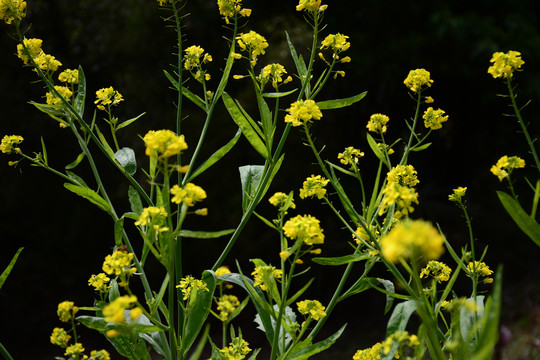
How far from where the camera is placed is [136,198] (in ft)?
5.40

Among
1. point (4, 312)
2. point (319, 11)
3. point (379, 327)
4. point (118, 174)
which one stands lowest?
point (379, 327)

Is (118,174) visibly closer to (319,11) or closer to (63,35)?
(63,35)

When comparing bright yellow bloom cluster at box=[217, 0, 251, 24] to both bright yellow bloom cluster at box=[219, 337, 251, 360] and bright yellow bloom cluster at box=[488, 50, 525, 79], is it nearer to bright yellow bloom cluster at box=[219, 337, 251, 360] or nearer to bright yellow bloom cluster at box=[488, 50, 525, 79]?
bright yellow bloom cluster at box=[488, 50, 525, 79]

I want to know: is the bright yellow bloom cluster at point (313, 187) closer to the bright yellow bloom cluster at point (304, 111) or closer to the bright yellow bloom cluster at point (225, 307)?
the bright yellow bloom cluster at point (304, 111)

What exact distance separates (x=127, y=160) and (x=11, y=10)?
0.52 metres

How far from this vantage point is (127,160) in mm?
1565

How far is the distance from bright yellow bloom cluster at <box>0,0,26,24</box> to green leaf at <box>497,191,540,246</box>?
1.36 metres

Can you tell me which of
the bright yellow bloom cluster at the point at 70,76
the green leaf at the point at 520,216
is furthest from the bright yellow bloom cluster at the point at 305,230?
the bright yellow bloom cluster at the point at 70,76

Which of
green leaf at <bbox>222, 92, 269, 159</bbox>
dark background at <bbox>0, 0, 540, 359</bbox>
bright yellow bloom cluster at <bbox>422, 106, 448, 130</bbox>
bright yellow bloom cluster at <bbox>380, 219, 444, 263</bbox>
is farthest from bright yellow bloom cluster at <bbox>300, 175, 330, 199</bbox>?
dark background at <bbox>0, 0, 540, 359</bbox>

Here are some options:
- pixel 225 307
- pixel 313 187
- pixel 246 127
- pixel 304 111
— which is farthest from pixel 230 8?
pixel 225 307

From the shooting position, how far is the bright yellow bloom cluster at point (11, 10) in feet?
5.02

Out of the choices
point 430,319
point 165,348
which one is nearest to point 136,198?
point 165,348

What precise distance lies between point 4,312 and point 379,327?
128 inches

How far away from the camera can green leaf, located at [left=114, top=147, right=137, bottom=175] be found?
1.54 metres
